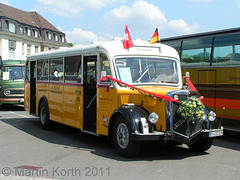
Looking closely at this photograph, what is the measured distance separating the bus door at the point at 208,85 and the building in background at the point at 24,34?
52.5m

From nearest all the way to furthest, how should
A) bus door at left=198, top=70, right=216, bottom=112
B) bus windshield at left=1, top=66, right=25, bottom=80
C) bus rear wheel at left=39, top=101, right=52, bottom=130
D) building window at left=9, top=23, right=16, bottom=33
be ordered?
bus door at left=198, top=70, right=216, bottom=112 → bus rear wheel at left=39, top=101, right=52, bottom=130 → bus windshield at left=1, top=66, right=25, bottom=80 → building window at left=9, top=23, right=16, bottom=33

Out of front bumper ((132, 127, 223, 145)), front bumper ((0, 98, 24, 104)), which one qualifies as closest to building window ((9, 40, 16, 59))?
front bumper ((0, 98, 24, 104))

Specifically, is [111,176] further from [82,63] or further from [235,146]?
[235,146]

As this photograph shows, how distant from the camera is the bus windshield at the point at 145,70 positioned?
791 centimetres

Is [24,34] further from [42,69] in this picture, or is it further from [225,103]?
[225,103]

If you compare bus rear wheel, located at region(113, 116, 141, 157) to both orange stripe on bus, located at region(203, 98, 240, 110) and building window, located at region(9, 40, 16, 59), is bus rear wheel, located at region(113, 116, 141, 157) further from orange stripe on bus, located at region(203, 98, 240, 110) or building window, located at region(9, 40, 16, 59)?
building window, located at region(9, 40, 16, 59)

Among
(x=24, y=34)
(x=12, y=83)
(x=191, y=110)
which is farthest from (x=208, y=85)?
(x=24, y=34)

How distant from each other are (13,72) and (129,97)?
43.7 feet

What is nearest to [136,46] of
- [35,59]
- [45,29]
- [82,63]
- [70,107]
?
[82,63]

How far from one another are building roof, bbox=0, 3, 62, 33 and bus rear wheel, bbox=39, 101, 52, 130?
2130 inches

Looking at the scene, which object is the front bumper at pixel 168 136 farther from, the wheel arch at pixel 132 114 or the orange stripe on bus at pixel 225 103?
the orange stripe on bus at pixel 225 103

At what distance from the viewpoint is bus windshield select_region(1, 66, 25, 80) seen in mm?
19062

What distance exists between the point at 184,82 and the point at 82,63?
2.87 meters

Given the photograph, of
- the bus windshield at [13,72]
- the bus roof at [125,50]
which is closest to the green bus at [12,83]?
the bus windshield at [13,72]
